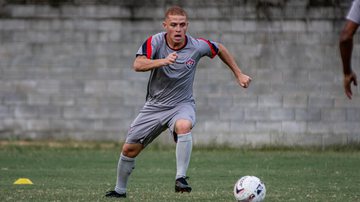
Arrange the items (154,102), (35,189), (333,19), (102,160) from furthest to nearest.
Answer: (333,19) → (102,160) → (35,189) → (154,102)

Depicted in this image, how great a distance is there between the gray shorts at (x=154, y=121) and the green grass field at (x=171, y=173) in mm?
658

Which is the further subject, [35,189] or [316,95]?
[316,95]

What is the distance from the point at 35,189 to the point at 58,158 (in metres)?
6.30

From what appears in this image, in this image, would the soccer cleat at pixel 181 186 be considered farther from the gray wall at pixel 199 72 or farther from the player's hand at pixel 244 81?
the gray wall at pixel 199 72

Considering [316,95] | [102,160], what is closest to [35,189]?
[102,160]

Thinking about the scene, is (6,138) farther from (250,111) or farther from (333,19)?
(333,19)

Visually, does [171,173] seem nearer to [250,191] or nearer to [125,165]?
[125,165]

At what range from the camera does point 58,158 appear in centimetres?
1764

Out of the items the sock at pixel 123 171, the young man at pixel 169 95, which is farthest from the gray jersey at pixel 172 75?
the sock at pixel 123 171

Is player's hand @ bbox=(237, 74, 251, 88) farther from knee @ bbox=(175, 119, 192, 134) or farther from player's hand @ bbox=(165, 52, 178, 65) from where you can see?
player's hand @ bbox=(165, 52, 178, 65)

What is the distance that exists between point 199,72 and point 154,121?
29.8 feet

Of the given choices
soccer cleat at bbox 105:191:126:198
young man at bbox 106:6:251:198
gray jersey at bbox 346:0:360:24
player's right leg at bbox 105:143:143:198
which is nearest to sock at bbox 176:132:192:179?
young man at bbox 106:6:251:198

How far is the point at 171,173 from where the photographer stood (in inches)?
585

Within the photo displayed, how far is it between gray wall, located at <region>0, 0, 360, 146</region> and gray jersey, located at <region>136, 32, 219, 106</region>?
8709mm
